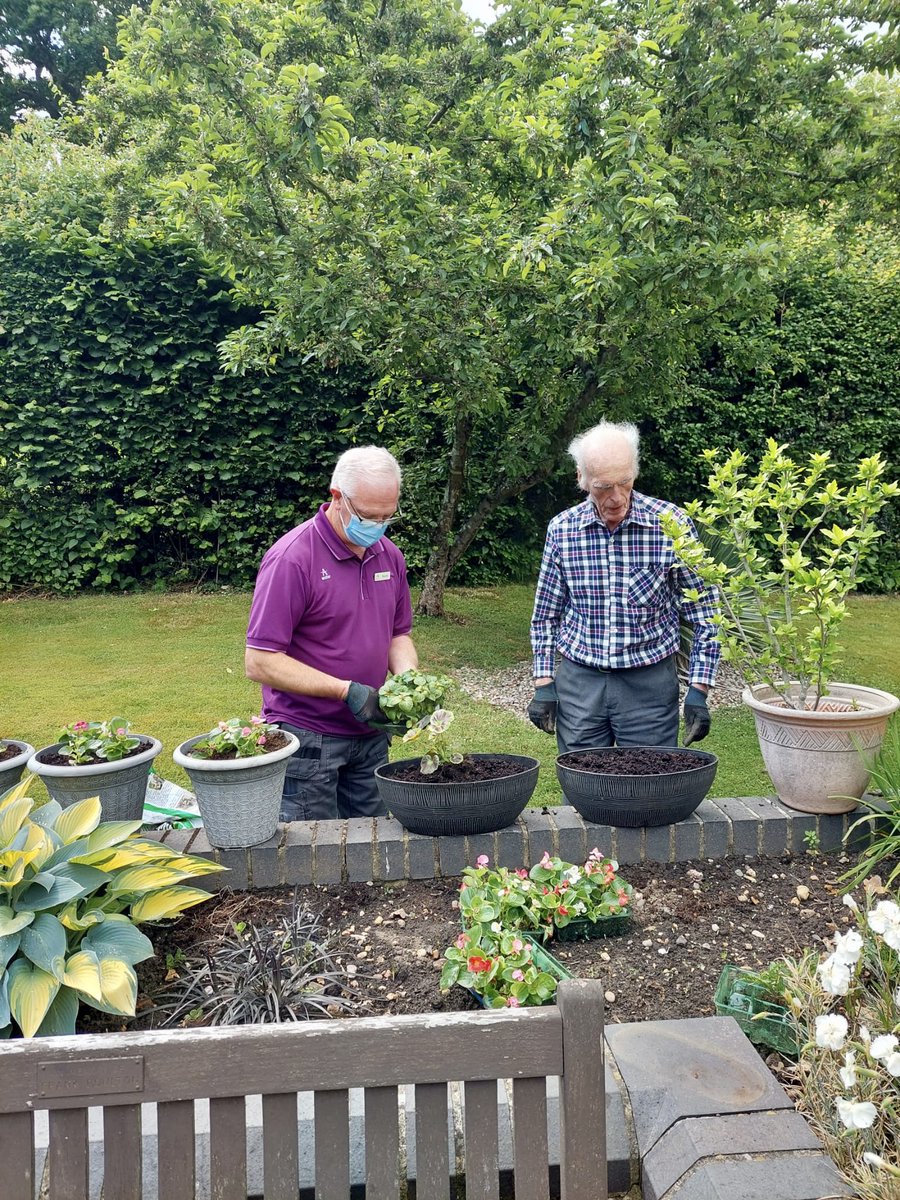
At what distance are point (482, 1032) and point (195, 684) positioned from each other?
5206 mm

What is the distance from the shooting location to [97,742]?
2539 mm

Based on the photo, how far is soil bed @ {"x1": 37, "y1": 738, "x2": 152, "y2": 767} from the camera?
2492 mm

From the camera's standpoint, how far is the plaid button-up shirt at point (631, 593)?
3150mm

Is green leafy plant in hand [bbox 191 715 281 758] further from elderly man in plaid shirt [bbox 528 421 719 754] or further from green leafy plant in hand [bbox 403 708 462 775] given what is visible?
elderly man in plaid shirt [bbox 528 421 719 754]

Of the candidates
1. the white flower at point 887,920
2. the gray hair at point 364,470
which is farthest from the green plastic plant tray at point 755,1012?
the gray hair at point 364,470

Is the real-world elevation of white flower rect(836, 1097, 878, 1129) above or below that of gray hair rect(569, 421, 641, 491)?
below

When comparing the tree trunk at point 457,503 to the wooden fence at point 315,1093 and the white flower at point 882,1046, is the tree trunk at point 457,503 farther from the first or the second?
the wooden fence at point 315,1093

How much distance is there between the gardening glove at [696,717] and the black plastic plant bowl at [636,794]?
497mm

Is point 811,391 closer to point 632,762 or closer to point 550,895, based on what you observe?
point 632,762

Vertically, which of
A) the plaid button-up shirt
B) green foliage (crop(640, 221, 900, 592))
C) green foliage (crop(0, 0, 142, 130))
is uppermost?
green foliage (crop(0, 0, 142, 130))

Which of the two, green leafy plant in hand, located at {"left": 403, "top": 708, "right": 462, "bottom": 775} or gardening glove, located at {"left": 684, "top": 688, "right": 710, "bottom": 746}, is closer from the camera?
green leafy plant in hand, located at {"left": 403, "top": 708, "right": 462, "bottom": 775}

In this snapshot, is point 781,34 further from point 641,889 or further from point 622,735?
point 641,889

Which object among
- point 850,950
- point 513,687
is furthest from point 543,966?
point 513,687

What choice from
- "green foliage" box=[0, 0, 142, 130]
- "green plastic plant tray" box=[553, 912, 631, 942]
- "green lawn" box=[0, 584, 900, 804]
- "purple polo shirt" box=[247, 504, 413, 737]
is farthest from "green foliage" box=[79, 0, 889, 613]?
"green foliage" box=[0, 0, 142, 130]
